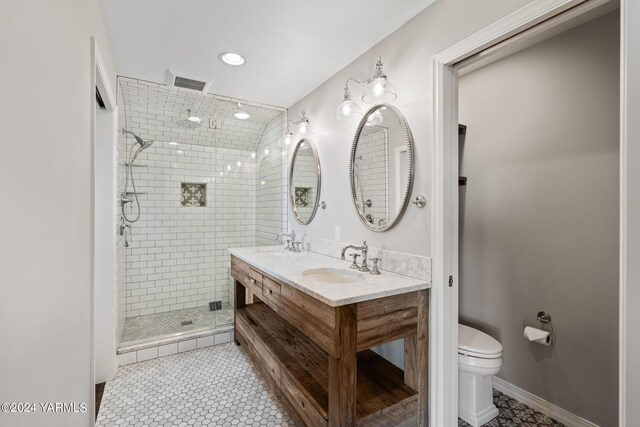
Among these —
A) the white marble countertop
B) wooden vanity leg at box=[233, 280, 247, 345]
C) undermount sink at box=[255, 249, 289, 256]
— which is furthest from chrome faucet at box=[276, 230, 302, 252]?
wooden vanity leg at box=[233, 280, 247, 345]

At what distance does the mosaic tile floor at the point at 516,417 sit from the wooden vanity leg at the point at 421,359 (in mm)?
447

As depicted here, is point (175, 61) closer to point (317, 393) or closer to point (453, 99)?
point (453, 99)

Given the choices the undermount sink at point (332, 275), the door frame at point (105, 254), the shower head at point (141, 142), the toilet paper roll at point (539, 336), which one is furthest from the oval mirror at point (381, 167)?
the shower head at point (141, 142)

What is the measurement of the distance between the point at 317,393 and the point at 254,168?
9.21 feet

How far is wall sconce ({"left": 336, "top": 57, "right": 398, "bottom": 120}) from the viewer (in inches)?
66.6

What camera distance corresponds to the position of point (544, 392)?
6.15ft

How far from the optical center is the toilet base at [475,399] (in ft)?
5.79

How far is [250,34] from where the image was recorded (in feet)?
6.09

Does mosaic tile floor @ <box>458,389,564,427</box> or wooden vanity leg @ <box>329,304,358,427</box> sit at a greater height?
wooden vanity leg @ <box>329,304,358,427</box>

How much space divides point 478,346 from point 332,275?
996mm

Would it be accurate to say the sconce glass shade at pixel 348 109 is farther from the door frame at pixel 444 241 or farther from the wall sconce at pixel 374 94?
the door frame at pixel 444 241

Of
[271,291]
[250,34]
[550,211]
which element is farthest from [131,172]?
[550,211]

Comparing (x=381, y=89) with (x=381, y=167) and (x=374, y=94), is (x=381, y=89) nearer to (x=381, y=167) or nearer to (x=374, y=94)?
(x=374, y=94)

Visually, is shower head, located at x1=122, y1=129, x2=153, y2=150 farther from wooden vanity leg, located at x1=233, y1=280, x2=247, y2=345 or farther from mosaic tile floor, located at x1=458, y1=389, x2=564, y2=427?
mosaic tile floor, located at x1=458, y1=389, x2=564, y2=427
